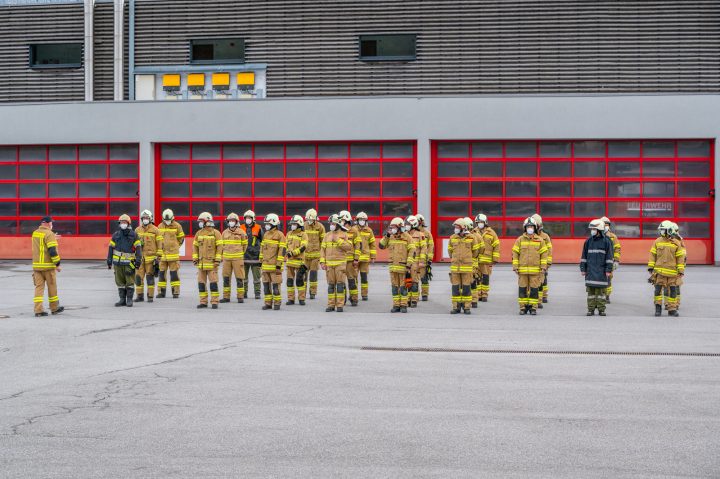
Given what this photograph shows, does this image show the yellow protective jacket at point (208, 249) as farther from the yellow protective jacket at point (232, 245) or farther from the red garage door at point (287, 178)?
the red garage door at point (287, 178)

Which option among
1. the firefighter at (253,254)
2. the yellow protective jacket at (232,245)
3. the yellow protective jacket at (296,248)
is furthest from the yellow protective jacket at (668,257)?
the firefighter at (253,254)

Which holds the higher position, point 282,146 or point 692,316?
point 282,146

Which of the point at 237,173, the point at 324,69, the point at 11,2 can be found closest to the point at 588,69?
the point at 324,69

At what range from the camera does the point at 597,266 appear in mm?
17406

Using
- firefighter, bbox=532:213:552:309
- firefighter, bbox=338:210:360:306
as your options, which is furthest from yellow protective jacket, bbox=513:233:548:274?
firefighter, bbox=338:210:360:306

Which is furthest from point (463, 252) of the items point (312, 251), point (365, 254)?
point (312, 251)

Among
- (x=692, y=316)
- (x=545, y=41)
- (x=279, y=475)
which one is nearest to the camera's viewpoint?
(x=279, y=475)

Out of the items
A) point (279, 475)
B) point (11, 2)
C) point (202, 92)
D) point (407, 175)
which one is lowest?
point (279, 475)

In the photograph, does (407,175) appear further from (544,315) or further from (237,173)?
(544,315)

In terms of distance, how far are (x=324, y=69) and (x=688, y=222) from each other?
556 inches

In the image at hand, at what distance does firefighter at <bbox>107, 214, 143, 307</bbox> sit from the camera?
18297mm

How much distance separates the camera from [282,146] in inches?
1297

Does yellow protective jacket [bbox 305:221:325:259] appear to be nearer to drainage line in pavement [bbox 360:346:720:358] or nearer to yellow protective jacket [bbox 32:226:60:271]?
yellow protective jacket [bbox 32:226:60:271]

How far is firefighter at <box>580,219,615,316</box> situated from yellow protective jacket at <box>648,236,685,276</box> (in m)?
0.81
